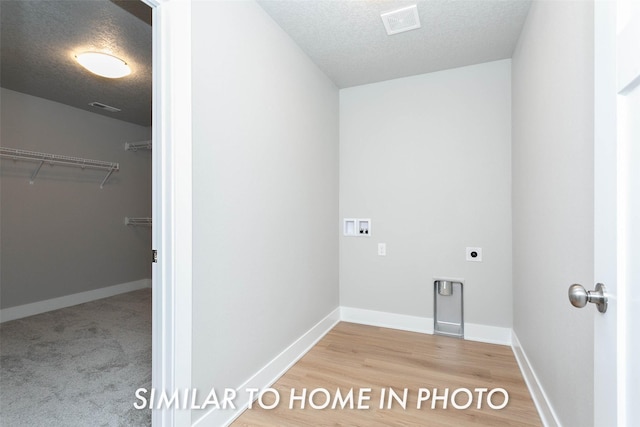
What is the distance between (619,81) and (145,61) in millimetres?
3188

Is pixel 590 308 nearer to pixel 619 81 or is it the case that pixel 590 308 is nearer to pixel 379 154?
pixel 619 81

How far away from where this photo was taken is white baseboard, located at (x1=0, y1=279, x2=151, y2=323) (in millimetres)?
3253

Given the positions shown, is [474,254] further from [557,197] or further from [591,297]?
[591,297]

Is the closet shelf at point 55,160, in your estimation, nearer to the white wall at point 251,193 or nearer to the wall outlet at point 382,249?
the white wall at point 251,193

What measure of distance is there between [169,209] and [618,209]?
1.47m

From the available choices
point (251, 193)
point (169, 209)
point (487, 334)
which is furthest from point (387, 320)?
point (169, 209)

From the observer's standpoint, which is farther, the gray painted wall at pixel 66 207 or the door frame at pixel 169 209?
the gray painted wall at pixel 66 207

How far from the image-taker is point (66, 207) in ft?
12.4

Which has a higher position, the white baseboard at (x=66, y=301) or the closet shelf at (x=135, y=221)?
the closet shelf at (x=135, y=221)

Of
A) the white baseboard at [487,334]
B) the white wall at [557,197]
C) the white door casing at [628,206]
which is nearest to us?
the white door casing at [628,206]

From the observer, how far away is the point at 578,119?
118cm

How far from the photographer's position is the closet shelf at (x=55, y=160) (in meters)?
3.21

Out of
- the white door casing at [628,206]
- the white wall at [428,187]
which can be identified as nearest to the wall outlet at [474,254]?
the white wall at [428,187]

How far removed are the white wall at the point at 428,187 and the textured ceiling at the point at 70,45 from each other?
1934mm
